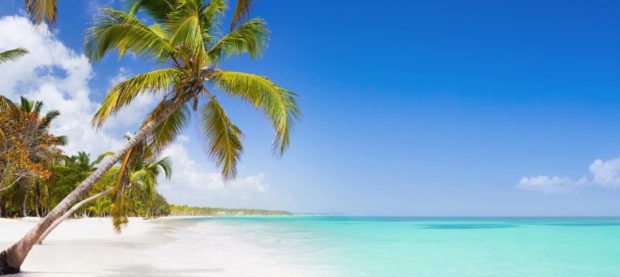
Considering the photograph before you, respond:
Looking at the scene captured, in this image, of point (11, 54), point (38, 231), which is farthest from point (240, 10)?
point (11, 54)

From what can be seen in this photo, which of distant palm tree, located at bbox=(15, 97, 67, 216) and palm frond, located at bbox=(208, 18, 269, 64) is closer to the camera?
palm frond, located at bbox=(208, 18, 269, 64)

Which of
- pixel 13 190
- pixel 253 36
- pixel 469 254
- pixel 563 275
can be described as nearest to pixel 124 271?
pixel 253 36

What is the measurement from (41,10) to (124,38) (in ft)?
4.38

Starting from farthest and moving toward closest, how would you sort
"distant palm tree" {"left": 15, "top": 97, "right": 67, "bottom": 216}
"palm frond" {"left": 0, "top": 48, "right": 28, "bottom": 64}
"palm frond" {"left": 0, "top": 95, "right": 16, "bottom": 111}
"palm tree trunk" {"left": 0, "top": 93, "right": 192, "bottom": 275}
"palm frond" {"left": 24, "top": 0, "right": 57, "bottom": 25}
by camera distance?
"distant palm tree" {"left": 15, "top": 97, "right": 67, "bottom": 216}
"palm frond" {"left": 0, "top": 95, "right": 16, "bottom": 111}
"palm frond" {"left": 0, "top": 48, "right": 28, "bottom": 64}
"palm tree trunk" {"left": 0, "top": 93, "right": 192, "bottom": 275}
"palm frond" {"left": 24, "top": 0, "right": 57, "bottom": 25}

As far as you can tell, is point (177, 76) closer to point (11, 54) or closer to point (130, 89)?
point (130, 89)

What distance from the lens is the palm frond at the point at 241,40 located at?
8.06 meters

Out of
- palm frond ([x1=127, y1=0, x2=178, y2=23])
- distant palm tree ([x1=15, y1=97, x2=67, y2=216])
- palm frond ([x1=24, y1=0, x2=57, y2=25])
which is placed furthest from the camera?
distant palm tree ([x1=15, y1=97, x2=67, y2=216])

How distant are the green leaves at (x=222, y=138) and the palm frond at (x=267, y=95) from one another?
867 mm

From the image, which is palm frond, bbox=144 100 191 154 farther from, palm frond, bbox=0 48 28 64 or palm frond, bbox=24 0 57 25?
palm frond, bbox=0 48 28 64

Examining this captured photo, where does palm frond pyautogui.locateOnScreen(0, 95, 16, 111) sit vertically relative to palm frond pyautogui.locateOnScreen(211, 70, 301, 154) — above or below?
above

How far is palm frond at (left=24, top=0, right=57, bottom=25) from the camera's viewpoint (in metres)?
5.98

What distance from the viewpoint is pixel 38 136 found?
A: 67.9 ft

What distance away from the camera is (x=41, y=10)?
5977mm

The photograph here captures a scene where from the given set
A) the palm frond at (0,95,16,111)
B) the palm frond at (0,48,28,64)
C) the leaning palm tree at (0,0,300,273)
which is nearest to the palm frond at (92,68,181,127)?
the leaning palm tree at (0,0,300,273)
